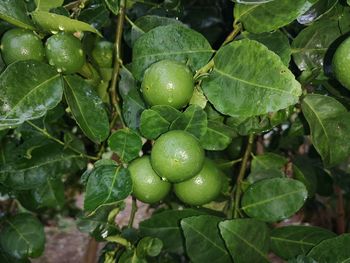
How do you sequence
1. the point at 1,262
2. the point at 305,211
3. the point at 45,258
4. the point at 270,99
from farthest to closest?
the point at 45,258 → the point at 305,211 → the point at 1,262 → the point at 270,99

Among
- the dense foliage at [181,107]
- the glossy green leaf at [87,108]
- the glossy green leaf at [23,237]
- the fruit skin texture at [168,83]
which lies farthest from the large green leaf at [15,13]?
the glossy green leaf at [23,237]

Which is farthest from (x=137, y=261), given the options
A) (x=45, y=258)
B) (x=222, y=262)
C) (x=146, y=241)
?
(x=45, y=258)

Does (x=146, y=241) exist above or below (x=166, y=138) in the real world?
below

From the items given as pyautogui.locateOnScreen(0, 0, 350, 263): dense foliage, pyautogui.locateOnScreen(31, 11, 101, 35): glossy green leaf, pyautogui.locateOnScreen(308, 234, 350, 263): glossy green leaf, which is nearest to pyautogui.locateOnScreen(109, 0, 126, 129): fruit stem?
pyautogui.locateOnScreen(0, 0, 350, 263): dense foliage

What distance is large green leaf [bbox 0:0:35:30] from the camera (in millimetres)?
853

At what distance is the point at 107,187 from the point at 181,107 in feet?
0.63

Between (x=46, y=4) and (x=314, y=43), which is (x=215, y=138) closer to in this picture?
(x=314, y=43)

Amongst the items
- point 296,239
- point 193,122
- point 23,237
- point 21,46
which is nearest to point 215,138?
point 193,122

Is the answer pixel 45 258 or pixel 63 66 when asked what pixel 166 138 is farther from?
pixel 45 258

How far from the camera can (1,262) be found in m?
1.27

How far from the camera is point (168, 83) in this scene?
81cm

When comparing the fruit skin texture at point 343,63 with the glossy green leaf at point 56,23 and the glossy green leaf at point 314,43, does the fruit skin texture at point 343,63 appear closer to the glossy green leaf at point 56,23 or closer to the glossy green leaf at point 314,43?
the glossy green leaf at point 314,43

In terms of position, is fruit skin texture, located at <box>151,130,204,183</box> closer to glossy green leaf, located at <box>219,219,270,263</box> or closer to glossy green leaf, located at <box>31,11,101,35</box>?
glossy green leaf, located at <box>219,219,270,263</box>

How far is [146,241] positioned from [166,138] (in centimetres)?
26
